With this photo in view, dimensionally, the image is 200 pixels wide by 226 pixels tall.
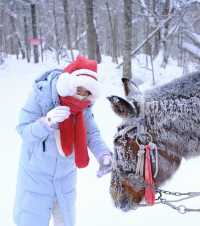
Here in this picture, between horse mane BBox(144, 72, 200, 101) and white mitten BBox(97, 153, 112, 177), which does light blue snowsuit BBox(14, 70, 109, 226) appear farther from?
horse mane BBox(144, 72, 200, 101)

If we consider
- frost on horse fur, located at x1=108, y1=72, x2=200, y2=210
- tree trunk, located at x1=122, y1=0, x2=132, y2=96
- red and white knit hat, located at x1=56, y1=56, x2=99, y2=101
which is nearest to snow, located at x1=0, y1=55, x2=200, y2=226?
frost on horse fur, located at x1=108, y1=72, x2=200, y2=210

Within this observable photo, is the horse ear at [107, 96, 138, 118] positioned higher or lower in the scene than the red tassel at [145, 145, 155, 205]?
higher

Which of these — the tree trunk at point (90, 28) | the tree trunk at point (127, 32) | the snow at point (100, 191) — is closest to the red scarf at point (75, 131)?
the snow at point (100, 191)

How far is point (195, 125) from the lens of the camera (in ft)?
8.98

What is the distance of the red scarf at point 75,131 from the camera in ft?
10.6

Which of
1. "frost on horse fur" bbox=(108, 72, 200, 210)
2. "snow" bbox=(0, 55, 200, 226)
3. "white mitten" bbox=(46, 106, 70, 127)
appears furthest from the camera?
"snow" bbox=(0, 55, 200, 226)

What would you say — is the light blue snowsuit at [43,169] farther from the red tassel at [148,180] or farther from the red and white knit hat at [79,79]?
the red tassel at [148,180]

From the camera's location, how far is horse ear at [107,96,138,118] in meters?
2.58

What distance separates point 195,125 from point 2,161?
5.61 meters

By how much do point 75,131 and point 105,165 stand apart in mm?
348

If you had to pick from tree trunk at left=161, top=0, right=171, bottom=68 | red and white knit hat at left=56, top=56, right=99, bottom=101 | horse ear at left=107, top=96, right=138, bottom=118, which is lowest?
horse ear at left=107, top=96, right=138, bottom=118

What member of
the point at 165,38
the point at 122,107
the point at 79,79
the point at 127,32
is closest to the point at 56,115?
the point at 79,79

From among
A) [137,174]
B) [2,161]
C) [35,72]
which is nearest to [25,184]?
[137,174]

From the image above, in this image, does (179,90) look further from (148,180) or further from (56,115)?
(56,115)
